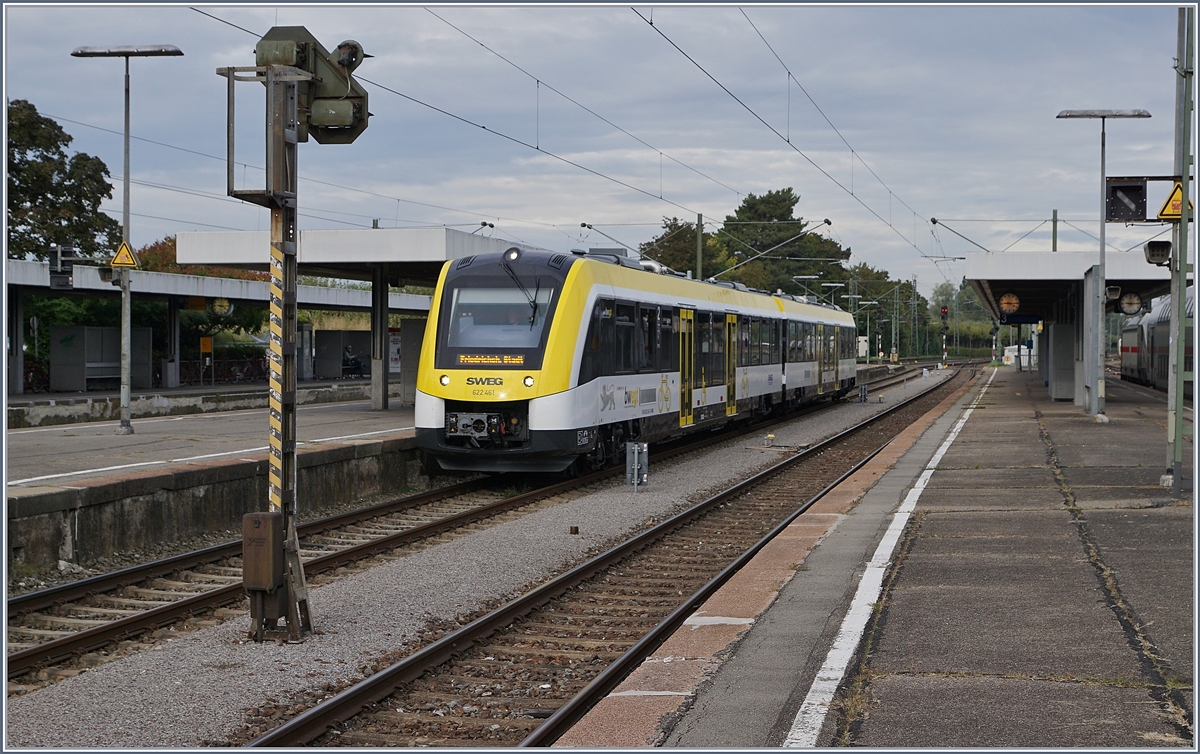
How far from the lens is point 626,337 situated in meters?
17.9

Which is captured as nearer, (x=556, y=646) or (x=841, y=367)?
(x=556, y=646)

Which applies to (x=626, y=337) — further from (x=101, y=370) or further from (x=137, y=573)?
(x=101, y=370)

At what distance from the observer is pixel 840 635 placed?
727 cm

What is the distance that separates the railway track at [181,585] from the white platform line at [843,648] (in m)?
4.66

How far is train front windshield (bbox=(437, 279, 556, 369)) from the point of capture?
15672 millimetres

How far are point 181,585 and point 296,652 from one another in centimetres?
309

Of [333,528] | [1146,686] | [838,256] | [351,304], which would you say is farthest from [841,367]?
[838,256]

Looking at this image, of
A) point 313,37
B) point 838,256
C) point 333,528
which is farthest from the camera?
point 838,256

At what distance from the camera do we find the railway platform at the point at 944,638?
5496mm

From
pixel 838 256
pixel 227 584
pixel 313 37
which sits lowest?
pixel 227 584

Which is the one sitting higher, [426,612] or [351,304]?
[351,304]

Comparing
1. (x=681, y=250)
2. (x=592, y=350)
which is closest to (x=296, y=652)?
(x=592, y=350)

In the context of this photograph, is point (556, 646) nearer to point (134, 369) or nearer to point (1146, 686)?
point (1146, 686)

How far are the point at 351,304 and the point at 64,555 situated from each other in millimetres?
39408
